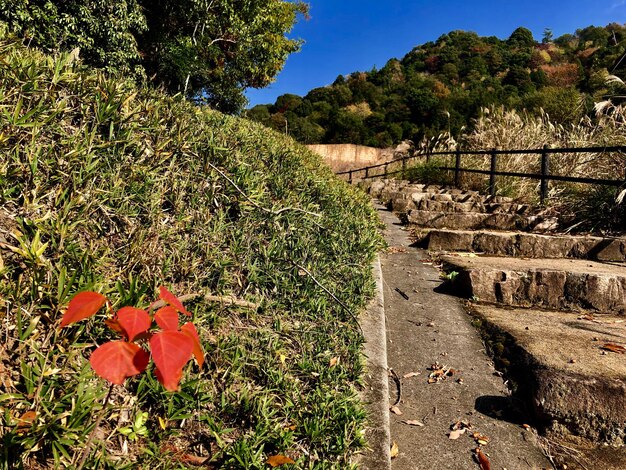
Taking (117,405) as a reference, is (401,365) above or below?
below

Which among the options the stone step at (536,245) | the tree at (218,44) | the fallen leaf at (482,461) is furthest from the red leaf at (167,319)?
the tree at (218,44)

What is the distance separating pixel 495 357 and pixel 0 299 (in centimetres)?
240

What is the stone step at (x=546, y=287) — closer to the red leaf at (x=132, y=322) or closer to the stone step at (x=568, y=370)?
the stone step at (x=568, y=370)

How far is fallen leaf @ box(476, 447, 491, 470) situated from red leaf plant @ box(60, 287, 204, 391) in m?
1.45

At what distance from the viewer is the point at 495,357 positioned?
242 cm

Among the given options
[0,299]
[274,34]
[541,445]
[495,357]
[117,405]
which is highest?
[274,34]

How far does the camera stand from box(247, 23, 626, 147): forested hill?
28.8 metres

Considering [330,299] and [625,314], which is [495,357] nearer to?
[330,299]

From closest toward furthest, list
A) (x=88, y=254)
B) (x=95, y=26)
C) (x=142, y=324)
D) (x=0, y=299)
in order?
1. (x=142, y=324)
2. (x=0, y=299)
3. (x=88, y=254)
4. (x=95, y=26)

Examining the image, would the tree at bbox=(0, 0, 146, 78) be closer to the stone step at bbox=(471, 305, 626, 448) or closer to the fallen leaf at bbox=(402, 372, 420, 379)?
the fallen leaf at bbox=(402, 372, 420, 379)

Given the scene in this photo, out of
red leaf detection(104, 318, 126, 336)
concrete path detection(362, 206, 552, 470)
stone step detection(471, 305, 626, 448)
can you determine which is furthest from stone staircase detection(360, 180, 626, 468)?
red leaf detection(104, 318, 126, 336)

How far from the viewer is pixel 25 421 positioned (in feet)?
3.22

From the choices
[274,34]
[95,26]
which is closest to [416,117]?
[274,34]

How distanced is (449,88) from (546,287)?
1951 inches
